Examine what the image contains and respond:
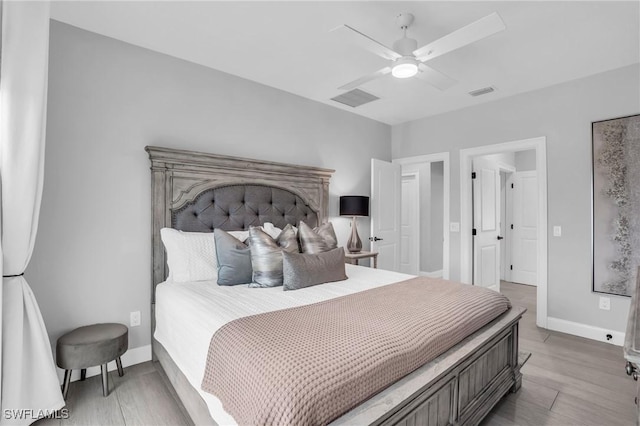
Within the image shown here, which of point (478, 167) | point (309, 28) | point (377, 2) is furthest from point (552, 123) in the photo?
A: point (309, 28)

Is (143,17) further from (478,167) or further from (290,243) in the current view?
(478,167)

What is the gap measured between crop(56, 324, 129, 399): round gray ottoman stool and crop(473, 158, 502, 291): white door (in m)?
4.11

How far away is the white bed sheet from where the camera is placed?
1584 millimetres

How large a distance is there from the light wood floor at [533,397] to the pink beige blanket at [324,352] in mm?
719

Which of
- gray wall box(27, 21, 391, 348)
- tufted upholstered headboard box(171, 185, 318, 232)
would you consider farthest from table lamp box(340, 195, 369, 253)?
gray wall box(27, 21, 391, 348)

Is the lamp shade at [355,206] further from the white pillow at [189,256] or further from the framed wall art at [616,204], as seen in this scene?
the framed wall art at [616,204]

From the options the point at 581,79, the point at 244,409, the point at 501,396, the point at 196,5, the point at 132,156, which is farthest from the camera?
the point at 581,79

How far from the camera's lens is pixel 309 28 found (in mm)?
2396

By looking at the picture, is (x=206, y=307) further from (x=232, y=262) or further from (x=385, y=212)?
(x=385, y=212)

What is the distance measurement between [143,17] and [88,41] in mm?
549

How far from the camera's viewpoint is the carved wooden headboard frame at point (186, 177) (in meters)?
2.67

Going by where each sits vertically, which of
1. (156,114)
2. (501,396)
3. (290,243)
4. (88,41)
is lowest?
(501,396)

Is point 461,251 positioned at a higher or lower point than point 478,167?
lower

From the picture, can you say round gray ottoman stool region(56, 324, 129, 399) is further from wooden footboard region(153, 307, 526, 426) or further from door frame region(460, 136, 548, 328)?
door frame region(460, 136, 548, 328)
